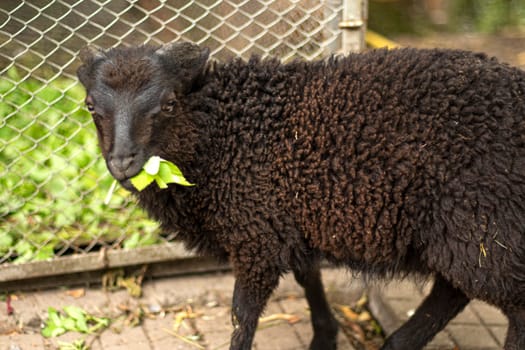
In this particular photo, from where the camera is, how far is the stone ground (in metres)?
4.75

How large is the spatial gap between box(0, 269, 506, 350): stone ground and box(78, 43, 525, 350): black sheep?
0.80m

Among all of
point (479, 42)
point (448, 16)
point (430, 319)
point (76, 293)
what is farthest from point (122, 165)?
point (448, 16)

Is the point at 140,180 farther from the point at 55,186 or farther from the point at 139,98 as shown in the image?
the point at 55,186

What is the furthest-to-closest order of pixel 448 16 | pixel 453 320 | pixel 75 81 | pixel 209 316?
pixel 448 16 → pixel 209 316 → pixel 453 320 → pixel 75 81

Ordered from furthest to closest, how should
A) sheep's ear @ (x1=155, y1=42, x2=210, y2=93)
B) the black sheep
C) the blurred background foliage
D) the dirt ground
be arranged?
the blurred background foliage → the dirt ground → sheep's ear @ (x1=155, y1=42, x2=210, y2=93) → the black sheep

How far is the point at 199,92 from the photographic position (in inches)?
157

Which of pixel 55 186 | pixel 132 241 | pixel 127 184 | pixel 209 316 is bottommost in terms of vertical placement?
pixel 209 316

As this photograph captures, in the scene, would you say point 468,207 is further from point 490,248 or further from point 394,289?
point 394,289

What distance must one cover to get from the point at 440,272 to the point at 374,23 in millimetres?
5510

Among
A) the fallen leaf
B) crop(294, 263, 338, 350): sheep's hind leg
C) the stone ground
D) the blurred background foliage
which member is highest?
the blurred background foliage

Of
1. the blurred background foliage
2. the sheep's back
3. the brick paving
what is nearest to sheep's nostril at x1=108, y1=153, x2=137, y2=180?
the sheep's back

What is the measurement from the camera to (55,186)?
5.28 meters

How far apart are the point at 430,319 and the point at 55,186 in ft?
9.14

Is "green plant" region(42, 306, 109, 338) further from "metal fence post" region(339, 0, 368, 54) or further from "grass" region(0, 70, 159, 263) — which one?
"metal fence post" region(339, 0, 368, 54)
